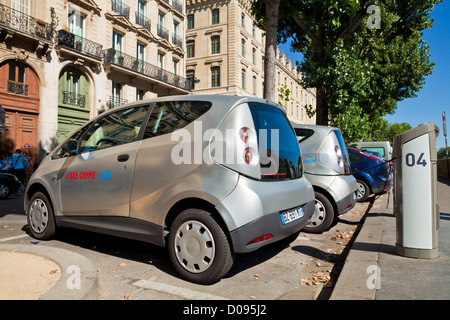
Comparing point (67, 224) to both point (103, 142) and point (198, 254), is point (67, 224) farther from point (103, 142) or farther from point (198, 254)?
point (198, 254)

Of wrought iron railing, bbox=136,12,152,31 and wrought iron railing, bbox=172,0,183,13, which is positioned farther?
wrought iron railing, bbox=172,0,183,13

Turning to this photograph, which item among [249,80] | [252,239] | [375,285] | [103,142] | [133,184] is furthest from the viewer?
[249,80]

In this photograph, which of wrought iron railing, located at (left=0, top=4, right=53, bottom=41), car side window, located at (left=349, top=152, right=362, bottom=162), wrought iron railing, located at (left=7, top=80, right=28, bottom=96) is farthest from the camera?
wrought iron railing, located at (left=7, top=80, right=28, bottom=96)

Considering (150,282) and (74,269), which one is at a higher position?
(74,269)

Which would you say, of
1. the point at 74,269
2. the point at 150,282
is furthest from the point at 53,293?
the point at 150,282

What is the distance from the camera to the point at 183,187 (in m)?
3.33

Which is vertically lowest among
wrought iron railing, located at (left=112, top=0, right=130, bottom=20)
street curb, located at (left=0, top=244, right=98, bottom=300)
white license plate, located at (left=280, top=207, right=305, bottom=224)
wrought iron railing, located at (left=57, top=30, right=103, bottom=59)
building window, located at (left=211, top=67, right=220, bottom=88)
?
street curb, located at (left=0, top=244, right=98, bottom=300)

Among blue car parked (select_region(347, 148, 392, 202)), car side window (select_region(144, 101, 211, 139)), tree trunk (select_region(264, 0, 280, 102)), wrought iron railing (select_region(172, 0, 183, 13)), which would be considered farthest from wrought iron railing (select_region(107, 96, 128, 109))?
car side window (select_region(144, 101, 211, 139))

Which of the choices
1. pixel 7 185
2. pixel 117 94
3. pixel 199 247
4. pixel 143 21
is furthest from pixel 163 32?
pixel 199 247

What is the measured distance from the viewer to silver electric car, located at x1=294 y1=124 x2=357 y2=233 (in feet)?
18.1

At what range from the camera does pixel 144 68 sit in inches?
952

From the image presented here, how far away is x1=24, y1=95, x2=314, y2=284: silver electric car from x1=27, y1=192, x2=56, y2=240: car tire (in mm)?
363

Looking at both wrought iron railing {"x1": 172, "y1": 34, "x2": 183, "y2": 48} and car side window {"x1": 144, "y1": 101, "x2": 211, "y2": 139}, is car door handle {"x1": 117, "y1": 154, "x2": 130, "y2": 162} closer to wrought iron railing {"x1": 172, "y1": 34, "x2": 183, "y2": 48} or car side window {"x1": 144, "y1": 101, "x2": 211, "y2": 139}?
car side window {"x1": 144, "y1": 101, "x2": 211, "y2": 139}

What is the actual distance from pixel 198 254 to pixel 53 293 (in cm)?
124
